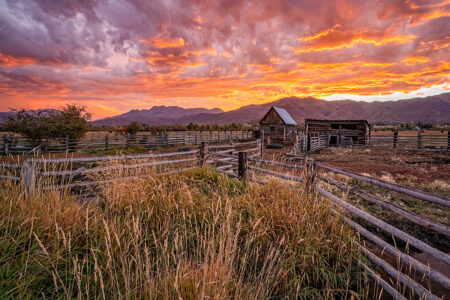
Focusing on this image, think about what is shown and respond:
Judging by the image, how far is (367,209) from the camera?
528cm

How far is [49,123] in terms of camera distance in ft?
60.8

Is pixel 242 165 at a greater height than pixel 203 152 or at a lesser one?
lesser

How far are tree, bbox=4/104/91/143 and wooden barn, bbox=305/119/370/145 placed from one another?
917 inches

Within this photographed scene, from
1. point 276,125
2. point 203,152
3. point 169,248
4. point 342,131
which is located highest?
point 276,125

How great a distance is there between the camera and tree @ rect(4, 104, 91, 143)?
1778 centimetres

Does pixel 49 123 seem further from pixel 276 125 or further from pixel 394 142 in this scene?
pixel 394 142

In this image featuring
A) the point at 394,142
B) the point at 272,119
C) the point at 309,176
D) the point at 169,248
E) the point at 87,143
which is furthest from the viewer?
the point at 272,119

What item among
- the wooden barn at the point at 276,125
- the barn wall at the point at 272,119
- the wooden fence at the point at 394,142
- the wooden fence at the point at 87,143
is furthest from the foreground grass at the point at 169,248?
the barn wall at the point at 272,119

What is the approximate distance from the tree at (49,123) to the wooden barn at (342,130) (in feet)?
76.4

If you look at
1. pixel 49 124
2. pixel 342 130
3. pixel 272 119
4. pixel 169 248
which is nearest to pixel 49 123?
pixel 49 124

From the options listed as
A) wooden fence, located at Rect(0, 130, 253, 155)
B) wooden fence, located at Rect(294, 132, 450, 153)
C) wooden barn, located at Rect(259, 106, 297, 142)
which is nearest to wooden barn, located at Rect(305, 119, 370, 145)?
wooden fence, located at Rect(294, 132, 450, 153)

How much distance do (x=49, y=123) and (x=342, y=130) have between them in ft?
96.5

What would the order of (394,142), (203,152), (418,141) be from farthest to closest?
(394,142) < (418,141) < (203,152)

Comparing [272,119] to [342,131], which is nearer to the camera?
[342,131]
